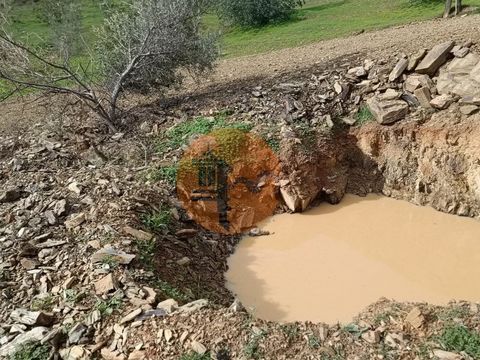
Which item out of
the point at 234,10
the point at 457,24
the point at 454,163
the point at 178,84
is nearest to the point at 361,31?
the point at 457,24

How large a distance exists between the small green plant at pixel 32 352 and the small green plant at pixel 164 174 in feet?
12.3

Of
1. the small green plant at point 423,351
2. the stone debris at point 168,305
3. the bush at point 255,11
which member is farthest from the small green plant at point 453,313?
the bush at point 255,11

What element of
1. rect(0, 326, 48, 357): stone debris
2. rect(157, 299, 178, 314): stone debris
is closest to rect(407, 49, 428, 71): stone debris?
rect(157, 299, 178, 314): stone debris

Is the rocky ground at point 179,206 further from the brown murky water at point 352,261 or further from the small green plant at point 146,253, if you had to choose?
the brown murky water at point 352,261

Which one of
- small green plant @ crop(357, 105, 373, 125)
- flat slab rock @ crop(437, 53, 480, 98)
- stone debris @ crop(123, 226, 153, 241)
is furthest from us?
small green plant @ crop(357, 105, 373, 125)

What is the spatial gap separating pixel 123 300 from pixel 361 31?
39.9 feet

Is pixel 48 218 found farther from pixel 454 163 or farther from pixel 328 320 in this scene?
pixel 454 163

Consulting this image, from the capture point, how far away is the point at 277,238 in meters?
8.02

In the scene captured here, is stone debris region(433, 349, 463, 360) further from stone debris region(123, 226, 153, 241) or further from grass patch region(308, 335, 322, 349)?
stone debris region(123, 226, 153, 241)

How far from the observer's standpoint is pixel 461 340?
4.69m

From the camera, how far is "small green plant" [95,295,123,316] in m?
5.12

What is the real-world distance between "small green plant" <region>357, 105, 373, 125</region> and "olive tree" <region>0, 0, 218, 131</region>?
366cm

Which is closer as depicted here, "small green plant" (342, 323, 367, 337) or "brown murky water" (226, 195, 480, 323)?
"small green plant" (342, 323, 367, 337)

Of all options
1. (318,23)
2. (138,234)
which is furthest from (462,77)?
(318,23)
